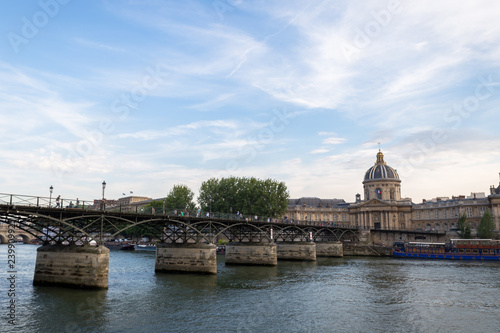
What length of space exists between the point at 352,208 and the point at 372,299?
131 metres

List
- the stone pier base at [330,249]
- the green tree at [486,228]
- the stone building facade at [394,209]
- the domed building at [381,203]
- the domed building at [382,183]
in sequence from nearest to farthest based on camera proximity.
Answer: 1. the stone pier base at [330,249]
2. the green tree at [486,228]
3. the stone building facade at [394,209]
4. the domed building at [381,203]
5. the domed building at [382,183]

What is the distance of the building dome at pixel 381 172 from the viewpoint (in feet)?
524

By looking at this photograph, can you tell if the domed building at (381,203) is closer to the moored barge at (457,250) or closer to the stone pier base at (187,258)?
the moored barge at (457,250)

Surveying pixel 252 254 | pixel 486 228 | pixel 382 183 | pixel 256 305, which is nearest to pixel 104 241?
pixel 256 305

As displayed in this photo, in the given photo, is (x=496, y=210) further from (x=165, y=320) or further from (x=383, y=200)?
(x=165, y=320)

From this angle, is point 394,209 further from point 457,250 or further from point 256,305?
point 256,305

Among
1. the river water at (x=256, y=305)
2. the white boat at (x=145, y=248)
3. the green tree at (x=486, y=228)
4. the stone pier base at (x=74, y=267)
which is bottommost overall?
Answer: the river water at (x=256, y=305)

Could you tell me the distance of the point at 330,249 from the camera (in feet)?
305

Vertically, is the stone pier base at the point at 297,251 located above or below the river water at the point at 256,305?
above

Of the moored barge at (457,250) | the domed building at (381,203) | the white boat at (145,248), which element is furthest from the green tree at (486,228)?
the white boat at (145,248)

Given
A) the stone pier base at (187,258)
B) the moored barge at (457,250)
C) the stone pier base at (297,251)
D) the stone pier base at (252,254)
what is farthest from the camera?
the stone pier base at (297,251)

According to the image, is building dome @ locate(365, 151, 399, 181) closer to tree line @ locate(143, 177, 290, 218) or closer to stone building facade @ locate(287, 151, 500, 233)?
stone building facade @ locate(287, 151, 500, 233)

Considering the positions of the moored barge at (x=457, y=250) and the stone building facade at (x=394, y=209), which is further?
the stone building facade at (x=394, y=209)

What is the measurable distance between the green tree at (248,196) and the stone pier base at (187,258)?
5583 cm
